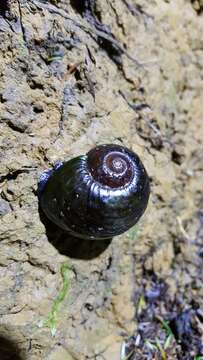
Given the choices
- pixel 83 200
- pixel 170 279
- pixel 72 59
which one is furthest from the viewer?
pixel 170 279

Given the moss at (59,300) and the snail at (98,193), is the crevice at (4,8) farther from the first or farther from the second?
the moss at (59,300)

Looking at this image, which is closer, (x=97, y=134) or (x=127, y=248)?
(x=97, y=134)

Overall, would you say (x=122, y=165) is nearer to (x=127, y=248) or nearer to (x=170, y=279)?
(x=127, y=248)

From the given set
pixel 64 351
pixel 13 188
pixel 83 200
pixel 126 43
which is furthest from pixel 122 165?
pixel 64 351

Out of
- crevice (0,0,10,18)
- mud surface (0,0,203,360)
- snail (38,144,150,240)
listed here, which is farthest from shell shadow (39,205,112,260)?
crevice (0,0,10,18)

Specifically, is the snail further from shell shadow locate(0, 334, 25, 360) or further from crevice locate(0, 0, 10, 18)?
crevice locate(0, 0, 10, 18)

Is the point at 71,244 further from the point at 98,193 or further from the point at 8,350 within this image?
the point at 8,350
